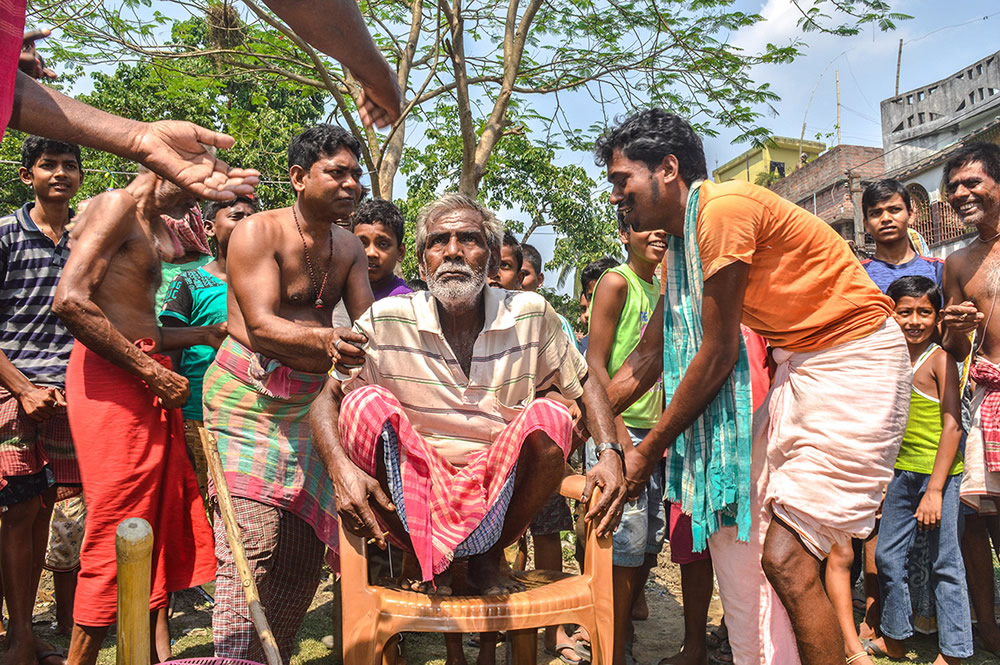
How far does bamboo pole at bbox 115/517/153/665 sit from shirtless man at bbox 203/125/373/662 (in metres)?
1.47

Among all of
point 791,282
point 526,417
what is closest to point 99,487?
point 526,417

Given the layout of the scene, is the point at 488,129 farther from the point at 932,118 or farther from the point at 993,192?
the point at 932,118

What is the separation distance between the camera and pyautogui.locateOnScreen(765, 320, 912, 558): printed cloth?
259cm

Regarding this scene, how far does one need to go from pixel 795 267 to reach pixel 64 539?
377cm

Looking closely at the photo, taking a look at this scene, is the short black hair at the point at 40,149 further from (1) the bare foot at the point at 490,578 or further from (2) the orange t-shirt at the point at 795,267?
(2) the orange t-shirt at the point at 795,267

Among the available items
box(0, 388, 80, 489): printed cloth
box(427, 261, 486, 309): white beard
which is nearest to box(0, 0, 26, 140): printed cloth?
box(427, 261, 486, 309): white beard

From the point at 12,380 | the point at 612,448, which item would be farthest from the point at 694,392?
the point at 12,380

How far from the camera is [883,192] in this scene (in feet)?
15.0

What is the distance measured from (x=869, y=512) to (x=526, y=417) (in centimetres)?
123

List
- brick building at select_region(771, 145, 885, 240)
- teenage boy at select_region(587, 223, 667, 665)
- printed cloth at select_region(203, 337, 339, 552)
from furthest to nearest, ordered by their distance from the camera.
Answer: brick building at select_region(771, 145, 885, 240)
teenage boy at select_region(587, 223, 667, 665)
printed cloth at select_region(203, 337, 339, 552)

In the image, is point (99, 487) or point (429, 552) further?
point (99, 487)

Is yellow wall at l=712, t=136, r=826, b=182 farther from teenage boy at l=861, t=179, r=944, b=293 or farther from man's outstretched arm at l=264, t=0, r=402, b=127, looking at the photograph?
man's outstretched arm at l=264, t=0, r=402, b=127

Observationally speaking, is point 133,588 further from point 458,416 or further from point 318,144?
point 318,144

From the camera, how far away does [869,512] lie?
260cm
